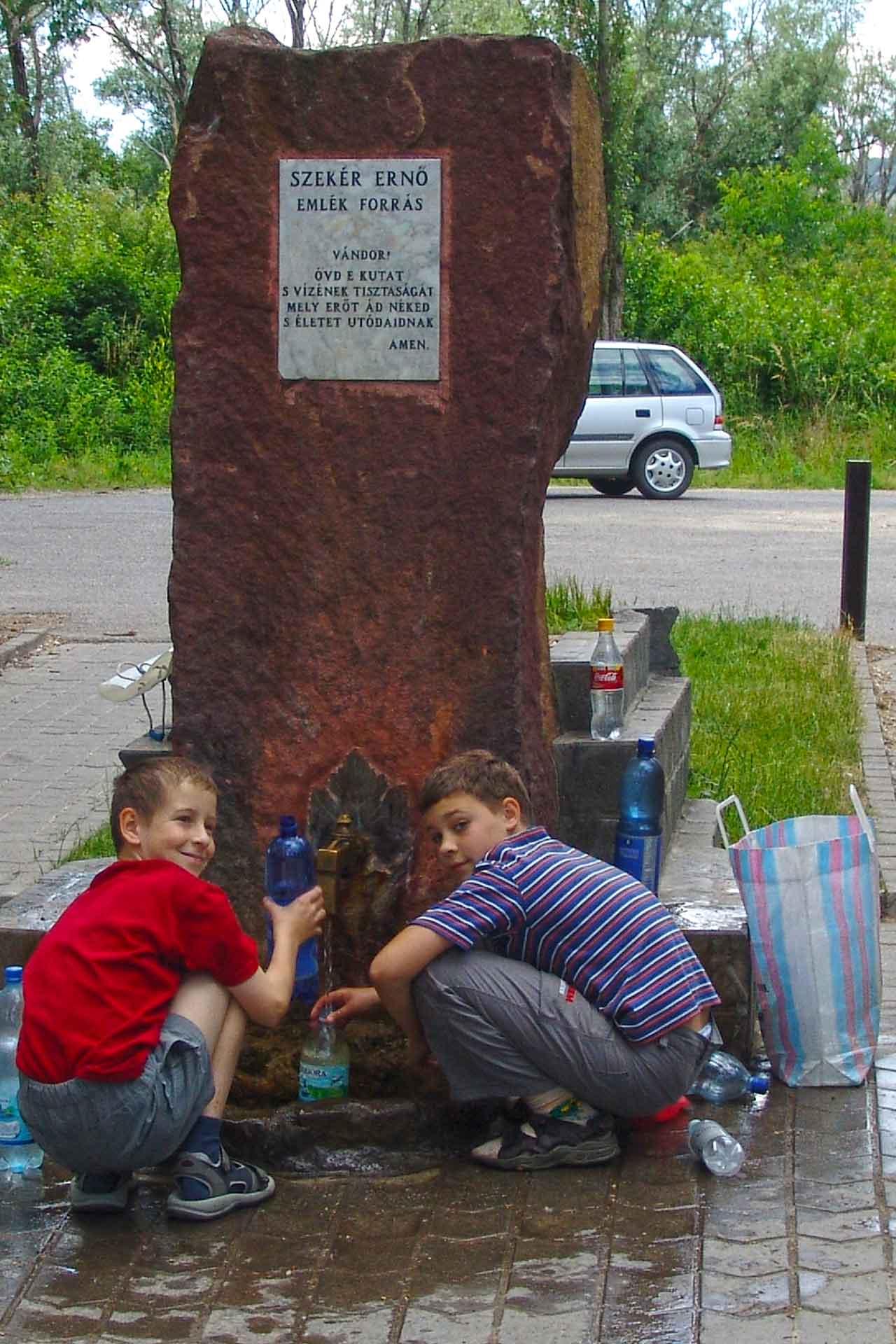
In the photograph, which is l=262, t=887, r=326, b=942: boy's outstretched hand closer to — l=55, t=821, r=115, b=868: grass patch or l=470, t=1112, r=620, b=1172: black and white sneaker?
l=470, t=1112, r=620, b=1172: black and white sneaker

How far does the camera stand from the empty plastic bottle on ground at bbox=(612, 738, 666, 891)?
448cm

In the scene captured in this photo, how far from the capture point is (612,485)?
18688mm

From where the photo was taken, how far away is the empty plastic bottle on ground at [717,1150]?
3691 mm

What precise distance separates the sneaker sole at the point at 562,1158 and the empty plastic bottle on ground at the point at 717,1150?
0.19 metres

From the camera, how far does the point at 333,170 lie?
13.4 ft

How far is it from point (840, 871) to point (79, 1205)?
6.38ft

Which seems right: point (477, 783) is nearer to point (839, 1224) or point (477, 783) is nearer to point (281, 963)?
point (281, 963)

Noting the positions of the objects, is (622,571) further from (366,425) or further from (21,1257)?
(21,1257)

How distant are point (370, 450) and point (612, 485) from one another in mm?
14778

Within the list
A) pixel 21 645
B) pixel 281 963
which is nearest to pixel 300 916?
pixel 281 963

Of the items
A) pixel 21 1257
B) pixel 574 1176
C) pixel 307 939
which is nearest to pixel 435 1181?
pixel 574 1176

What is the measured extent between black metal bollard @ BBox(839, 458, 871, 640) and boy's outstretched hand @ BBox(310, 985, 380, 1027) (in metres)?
6.86

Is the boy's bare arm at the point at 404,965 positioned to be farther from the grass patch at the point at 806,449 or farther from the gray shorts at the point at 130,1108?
the grass patch at the point at 806,449

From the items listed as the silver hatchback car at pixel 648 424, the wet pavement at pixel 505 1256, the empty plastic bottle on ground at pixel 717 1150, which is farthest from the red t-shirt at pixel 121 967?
the silver hatchback car at pixel 648 424
